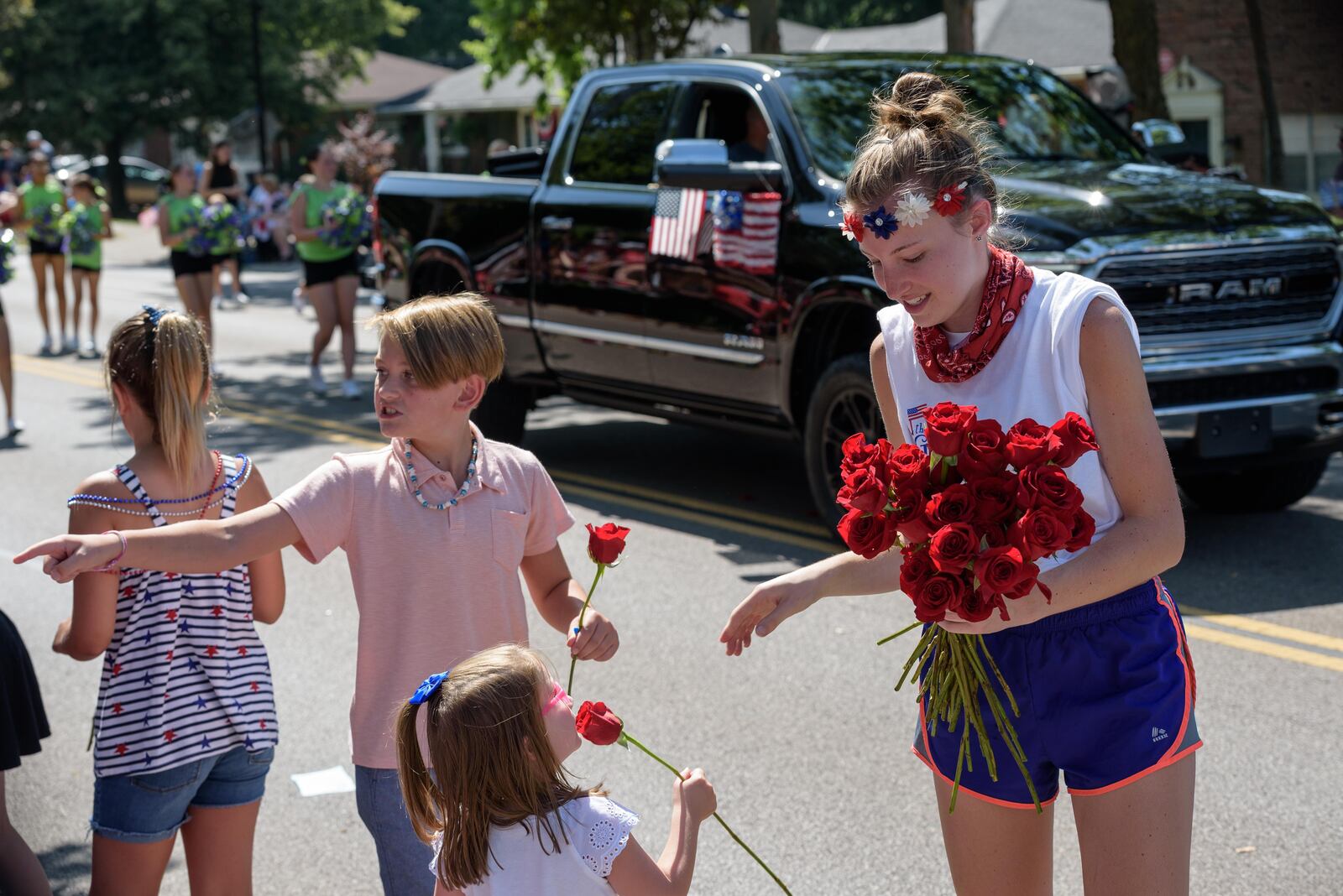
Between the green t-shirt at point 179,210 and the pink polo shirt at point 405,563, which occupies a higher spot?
the green t-shirt at point 179,210

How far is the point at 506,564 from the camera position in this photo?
3357mm

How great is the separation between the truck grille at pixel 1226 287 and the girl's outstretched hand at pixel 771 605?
4252 millimetres

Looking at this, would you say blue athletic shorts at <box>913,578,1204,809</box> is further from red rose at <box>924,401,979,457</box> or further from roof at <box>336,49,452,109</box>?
roof at <box>336,49,452,109</box>

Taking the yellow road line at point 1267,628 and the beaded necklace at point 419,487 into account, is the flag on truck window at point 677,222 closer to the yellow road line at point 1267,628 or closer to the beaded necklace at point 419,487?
the yellow road line at point 1267,628

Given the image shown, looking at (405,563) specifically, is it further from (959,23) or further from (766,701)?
(959,23)

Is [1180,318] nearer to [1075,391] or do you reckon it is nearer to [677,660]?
[677,660]

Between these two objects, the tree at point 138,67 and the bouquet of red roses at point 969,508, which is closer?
the bouquet of red roses at point 969,508

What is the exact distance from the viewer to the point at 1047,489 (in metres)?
2.44

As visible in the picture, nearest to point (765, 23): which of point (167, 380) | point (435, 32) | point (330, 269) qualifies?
point (330, 269)

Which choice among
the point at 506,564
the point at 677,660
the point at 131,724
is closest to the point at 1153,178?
the point at 677,660

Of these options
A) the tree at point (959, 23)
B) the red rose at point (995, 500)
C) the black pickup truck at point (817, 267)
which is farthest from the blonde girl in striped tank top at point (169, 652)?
the tree at point (959, 23)

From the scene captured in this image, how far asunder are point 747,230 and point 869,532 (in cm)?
550

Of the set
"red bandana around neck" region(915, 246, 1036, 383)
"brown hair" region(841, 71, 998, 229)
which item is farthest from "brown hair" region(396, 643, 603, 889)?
"brown hair" region(841, 71, 998, 229)

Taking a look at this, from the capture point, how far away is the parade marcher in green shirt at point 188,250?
1495 centimetres
